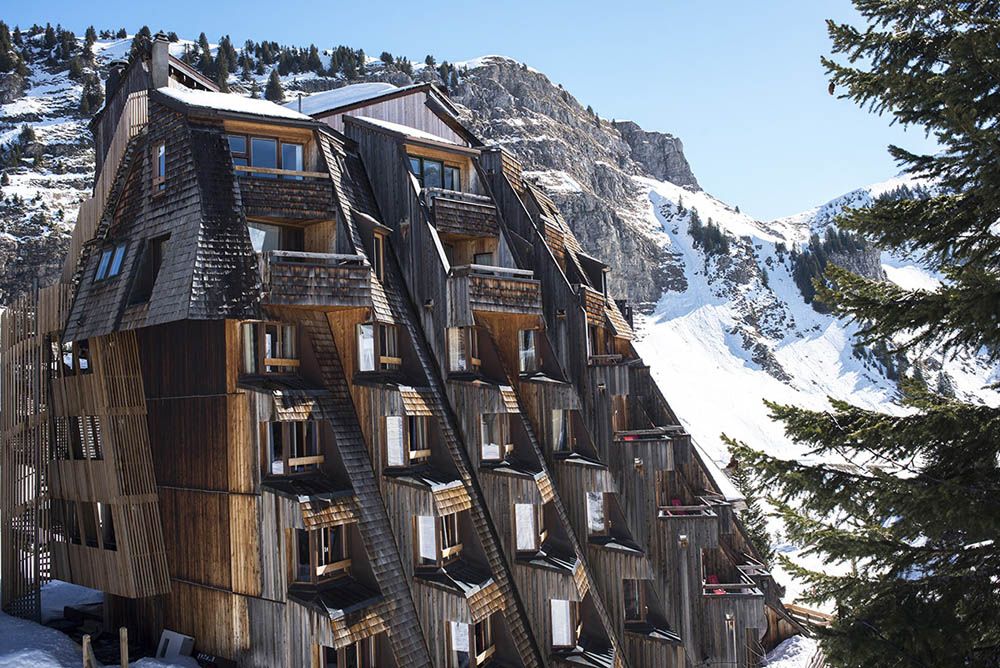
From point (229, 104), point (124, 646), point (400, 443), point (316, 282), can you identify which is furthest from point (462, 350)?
point (124, 646)

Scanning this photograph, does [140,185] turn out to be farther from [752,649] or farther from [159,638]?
[752,649]

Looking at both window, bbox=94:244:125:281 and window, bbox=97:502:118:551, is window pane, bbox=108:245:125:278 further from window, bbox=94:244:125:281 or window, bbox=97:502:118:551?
window, bbox=97:502:118:551

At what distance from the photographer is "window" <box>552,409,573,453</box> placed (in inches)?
945

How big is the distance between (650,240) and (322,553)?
361ft

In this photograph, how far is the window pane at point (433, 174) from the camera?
2441 cm

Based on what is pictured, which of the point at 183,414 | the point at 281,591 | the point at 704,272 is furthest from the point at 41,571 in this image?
the point at 704,272

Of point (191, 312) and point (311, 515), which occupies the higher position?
point (191, 312)

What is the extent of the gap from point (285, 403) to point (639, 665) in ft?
45.1

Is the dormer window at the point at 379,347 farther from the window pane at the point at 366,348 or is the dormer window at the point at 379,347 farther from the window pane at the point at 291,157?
the window pane at the point at 291,157

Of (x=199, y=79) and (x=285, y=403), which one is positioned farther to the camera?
(x=199, y=79)

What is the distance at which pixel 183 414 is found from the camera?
19500 mm

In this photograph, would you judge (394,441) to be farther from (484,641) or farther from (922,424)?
(922,424)

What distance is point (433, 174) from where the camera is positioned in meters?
24.6

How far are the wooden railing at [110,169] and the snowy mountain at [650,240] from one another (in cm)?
5360
